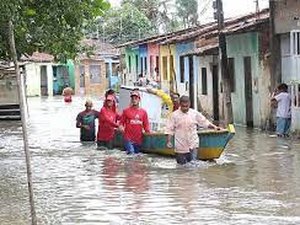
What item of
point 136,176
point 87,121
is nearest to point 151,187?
point 136,176

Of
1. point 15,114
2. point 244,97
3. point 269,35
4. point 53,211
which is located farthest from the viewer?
point 15,114

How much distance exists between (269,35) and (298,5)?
233cm

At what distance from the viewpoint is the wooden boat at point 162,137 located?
48.3ft

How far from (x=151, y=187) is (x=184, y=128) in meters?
2.12

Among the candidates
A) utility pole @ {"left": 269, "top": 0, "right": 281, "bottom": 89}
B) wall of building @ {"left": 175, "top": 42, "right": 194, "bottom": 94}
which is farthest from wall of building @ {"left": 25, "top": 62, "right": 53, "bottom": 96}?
utility pole @ {"left": 269, "top": 0, "right": 281, "bottom": 89}

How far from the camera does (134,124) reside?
1584 centimetres

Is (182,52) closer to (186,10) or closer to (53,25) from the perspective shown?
(53,25)

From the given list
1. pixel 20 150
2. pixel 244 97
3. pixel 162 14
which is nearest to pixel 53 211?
pixel 20 150

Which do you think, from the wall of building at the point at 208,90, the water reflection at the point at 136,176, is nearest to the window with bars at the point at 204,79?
the wall of building at the point at 208,90

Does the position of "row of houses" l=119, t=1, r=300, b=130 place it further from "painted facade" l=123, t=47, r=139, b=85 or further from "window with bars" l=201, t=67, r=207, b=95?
"painted facade" l=123, t=47, r=139, b=85

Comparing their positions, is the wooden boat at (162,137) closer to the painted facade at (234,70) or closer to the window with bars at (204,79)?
the painted facade at (234,70)

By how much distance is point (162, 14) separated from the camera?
61.9m

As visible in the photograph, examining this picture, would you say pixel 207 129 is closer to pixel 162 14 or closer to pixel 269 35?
pixel 269 35

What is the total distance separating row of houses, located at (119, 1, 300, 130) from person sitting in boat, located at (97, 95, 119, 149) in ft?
17.4
